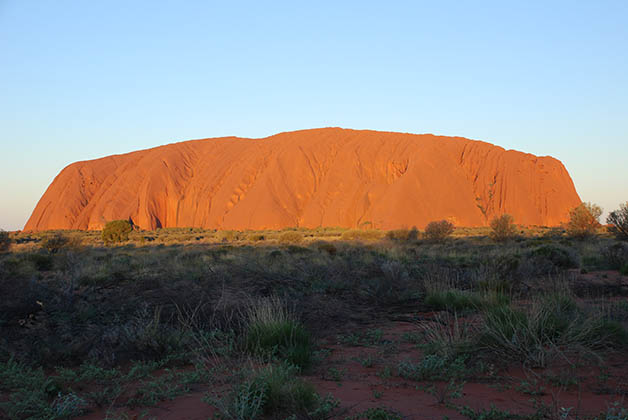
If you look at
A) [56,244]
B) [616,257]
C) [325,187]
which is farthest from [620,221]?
[325,187]

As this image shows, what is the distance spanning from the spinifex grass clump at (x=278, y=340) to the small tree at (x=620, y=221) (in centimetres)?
1986

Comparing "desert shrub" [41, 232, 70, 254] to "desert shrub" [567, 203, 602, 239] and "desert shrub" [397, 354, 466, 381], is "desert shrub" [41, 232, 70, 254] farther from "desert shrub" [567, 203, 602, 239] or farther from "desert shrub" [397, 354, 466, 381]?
"desert shrub" [567, 203, 602, 239]

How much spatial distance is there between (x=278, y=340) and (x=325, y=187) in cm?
5489

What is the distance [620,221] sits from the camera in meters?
20.1

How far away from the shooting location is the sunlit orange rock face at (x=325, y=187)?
55.7 meters

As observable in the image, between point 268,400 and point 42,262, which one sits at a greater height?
point 268,400

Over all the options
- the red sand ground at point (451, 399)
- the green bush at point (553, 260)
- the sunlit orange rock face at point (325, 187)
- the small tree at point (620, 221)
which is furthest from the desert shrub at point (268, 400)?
the sunlit orange rock face at point (325, 187)

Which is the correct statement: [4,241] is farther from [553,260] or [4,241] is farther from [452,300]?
[553,260]

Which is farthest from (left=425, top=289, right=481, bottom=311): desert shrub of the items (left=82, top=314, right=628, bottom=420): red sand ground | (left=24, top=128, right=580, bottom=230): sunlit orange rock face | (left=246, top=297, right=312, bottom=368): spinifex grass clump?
(left=24, top=128, right=580, bottom=230): sunlit orange rock face

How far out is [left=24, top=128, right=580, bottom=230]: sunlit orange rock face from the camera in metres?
55.7

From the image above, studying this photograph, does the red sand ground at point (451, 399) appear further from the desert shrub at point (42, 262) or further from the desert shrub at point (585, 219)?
the desert shrub at point (585, 219)

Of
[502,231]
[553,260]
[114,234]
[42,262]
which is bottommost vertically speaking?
[114,234]

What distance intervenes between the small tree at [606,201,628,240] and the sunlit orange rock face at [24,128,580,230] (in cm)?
3135

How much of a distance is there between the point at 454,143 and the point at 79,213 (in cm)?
5874
